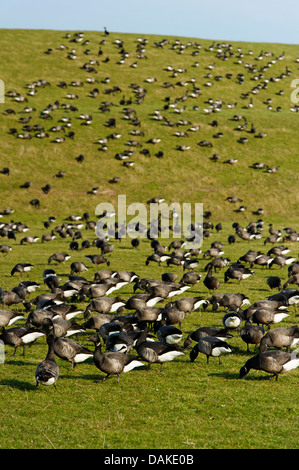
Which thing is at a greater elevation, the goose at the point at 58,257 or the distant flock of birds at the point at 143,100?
the distant flock of birds at the point at 143,100

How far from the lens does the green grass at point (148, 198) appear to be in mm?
13062

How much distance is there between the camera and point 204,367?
59.0ft

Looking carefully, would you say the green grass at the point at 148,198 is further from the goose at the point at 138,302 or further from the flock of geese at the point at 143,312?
the goose at the point at 138,302

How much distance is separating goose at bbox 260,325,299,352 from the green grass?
139cm

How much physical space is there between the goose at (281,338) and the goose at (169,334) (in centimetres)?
336

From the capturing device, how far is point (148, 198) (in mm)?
67000

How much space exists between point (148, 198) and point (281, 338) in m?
50.2

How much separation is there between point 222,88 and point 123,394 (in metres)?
98.6

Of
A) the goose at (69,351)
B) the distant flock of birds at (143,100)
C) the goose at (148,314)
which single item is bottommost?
the goose at (69,351)

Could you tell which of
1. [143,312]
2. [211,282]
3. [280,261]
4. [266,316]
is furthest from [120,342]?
[280,261]

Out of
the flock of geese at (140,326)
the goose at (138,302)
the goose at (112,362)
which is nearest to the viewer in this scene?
the goose at (112,362)

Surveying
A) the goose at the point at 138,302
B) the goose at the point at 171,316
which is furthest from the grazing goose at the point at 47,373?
the goose at the point at 138,302

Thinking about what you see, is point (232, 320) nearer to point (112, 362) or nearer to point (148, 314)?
point (148, 314)

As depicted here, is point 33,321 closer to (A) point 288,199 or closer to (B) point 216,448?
(B) point 216,448
